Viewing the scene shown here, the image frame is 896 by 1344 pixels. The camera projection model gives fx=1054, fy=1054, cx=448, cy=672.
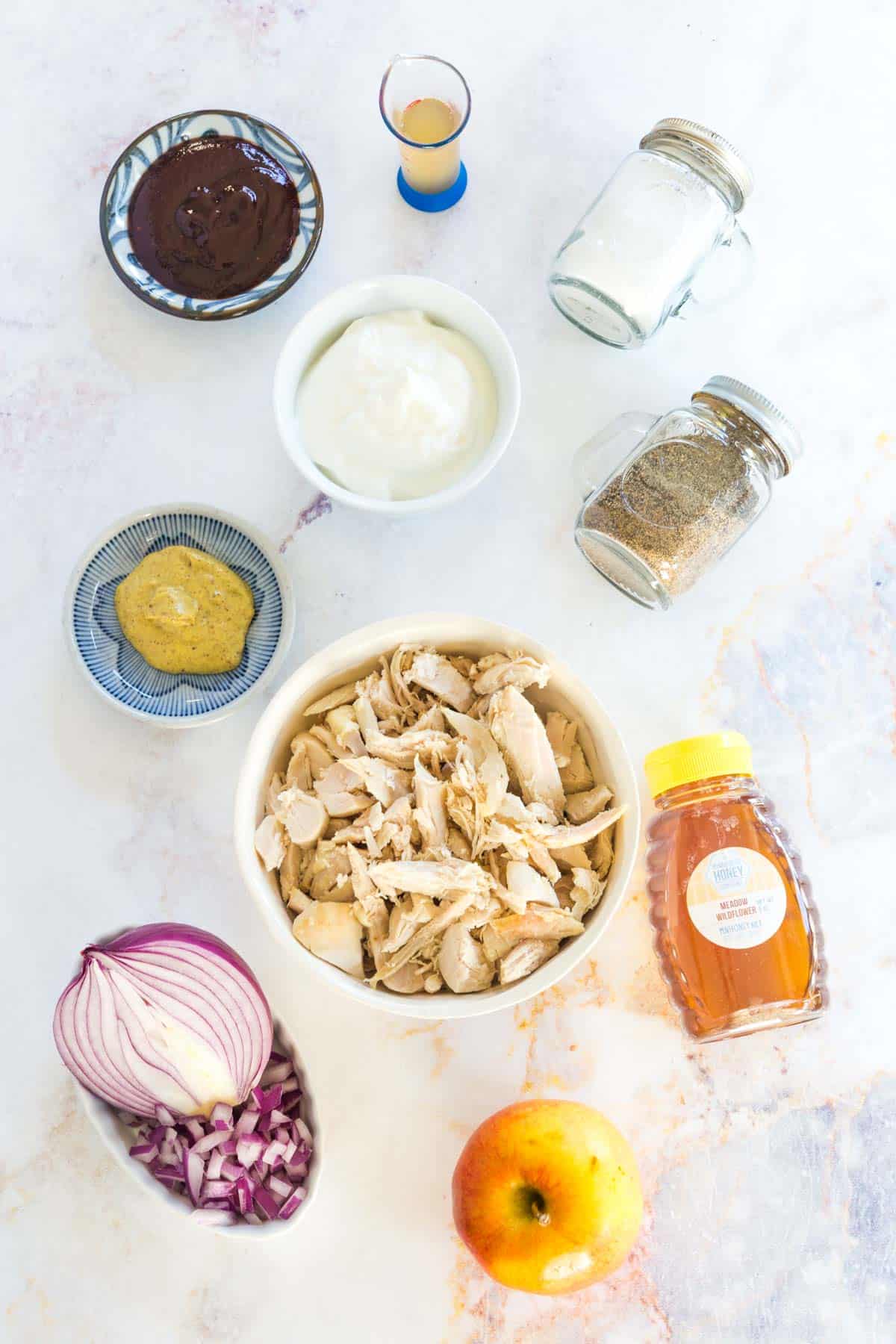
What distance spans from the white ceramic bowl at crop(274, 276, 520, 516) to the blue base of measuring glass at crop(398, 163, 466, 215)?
15cm

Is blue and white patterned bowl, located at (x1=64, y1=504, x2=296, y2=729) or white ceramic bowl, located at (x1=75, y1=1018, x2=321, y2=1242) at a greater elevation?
blue and white patterned bowl, located at (x1=64, y1=504, x2=296, y2=729)

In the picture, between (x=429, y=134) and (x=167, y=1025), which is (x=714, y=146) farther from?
(x=167, y=1025)

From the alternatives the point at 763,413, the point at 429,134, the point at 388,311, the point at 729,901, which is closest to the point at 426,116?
the point at 429,134

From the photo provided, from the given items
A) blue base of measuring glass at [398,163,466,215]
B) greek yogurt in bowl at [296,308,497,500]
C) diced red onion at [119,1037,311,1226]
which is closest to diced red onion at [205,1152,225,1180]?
diced red onion at [119,1037,311,1226]

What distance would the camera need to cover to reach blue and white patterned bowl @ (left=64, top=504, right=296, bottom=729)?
44.2 inches

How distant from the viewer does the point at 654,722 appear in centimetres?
122

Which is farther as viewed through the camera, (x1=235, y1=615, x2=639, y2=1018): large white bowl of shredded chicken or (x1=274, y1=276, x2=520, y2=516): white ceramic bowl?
(x1=274, y1=276, x2=520, y2=516): white ceramic bowl

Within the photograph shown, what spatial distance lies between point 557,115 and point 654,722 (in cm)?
75

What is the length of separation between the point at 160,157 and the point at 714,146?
2.05ft

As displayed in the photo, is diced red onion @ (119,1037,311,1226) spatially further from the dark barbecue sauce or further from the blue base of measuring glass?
the blue base of measuring glass

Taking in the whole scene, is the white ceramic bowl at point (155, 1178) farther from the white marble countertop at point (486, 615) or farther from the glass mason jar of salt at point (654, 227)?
the glass mason jar of salt at point (654, 227)

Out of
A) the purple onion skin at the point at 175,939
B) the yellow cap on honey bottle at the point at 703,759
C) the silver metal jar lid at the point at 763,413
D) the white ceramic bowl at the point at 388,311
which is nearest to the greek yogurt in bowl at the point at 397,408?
the white ceramic bowl at the point at 388,311

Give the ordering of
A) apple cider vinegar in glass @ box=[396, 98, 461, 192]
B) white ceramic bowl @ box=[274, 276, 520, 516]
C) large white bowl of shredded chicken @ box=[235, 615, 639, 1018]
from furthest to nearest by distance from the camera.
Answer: apple cider vinegar in glass @ box=[396, 98, 461, 192]
white ceramic bowl @ box=[274, 276, 520, 516]
large white bowl of shredded chicken @ box=[235, 615, 639, 1018]

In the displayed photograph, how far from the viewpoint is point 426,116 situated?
1.22m
